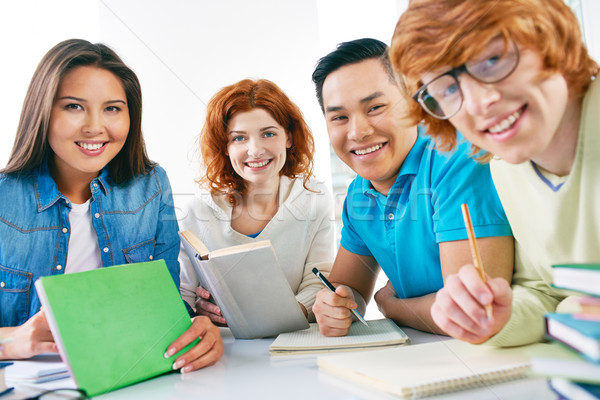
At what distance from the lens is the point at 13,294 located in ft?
4.31

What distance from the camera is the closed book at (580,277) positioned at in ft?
1.53

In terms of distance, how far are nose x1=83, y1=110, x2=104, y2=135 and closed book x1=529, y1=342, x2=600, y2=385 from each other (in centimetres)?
131

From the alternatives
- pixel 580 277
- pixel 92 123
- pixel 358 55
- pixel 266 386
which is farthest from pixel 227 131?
pixel 580 277

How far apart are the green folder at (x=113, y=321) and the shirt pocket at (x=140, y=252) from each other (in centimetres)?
59

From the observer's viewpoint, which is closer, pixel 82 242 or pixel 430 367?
pixel 430 367

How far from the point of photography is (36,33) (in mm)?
2150

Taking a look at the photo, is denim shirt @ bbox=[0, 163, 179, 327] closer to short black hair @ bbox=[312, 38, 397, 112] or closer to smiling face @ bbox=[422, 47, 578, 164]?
short black hair @ bbox=[312, 38, 397, 112]

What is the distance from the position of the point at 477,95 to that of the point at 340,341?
1.99 ft

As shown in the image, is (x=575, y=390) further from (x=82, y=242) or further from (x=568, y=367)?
(x=82, y=242)

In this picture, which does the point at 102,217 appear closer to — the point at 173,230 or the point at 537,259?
the point at 173,230

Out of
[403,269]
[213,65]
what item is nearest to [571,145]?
[403,269]

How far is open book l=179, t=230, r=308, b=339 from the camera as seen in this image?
1.04 m

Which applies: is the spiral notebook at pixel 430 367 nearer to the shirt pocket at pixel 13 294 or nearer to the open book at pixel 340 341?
the open book at pixel 340 341

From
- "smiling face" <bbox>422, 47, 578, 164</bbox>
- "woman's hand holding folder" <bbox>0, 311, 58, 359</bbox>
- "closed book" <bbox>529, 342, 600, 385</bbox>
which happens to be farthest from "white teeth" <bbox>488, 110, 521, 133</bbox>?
"woman's hand holding folder" <bbox>0, 311, 58, 359</bbox>
